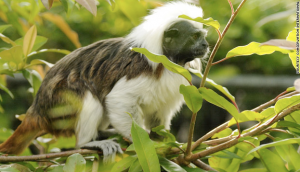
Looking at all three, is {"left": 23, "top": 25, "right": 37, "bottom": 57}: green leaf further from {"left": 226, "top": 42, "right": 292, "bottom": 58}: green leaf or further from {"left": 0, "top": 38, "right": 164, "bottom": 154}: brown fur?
{"left": 226, "top": 42, "right": 292, "bottom": 58}: green leaf

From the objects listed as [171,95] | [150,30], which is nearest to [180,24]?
[150,30]

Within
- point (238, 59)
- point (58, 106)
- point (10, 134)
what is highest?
point (58, 106)

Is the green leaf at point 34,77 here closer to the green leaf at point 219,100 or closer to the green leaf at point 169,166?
the green leaf at point 169,166

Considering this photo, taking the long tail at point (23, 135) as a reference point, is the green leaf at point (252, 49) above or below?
above

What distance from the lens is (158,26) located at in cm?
178

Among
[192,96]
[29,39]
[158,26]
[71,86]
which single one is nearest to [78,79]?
[71,86]

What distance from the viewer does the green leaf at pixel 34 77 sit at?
1575 mm

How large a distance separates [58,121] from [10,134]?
0.87 ft

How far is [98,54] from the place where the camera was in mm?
1812

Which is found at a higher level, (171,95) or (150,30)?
(150,30)

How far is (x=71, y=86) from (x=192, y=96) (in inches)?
32.5

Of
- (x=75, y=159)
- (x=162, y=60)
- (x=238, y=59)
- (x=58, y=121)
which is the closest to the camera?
(x=162, y=60)

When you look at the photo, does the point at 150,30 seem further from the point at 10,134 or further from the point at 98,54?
the point at 10,134

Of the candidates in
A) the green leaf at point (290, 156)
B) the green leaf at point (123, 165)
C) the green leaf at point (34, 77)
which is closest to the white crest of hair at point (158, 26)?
the green leaf at point (34, 77)
